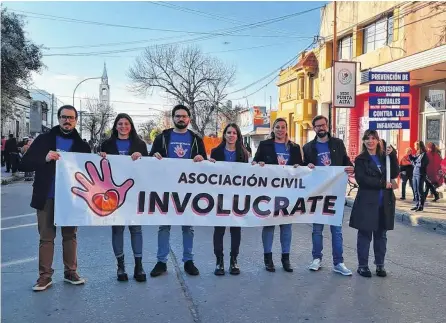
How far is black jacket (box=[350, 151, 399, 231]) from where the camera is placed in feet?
17.7

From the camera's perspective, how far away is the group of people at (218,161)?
4824 mm

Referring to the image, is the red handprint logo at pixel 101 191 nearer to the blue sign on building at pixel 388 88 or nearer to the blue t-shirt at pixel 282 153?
the blue t-shirt at pixel 282 153

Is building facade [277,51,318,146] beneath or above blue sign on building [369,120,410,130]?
above

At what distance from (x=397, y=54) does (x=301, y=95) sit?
38.6ft

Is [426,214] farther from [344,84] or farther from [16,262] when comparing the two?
[16,262]

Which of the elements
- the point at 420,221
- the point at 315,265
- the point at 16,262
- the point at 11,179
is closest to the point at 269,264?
the point at 315,265

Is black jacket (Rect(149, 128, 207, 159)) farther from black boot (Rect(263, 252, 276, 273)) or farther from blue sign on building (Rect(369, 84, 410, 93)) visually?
blue sign on building (Rect(369, 84, 410, 93))

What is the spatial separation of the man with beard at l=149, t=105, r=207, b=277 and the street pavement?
0.63ft

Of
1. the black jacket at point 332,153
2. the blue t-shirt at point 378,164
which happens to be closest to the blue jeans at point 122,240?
the black jacket at point 332,153

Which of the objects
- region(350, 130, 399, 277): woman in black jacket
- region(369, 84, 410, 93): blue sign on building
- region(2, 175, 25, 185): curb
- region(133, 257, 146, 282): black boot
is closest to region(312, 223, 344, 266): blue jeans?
region(350, 130, 399, 277): woman in black jacket

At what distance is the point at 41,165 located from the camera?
478 cm

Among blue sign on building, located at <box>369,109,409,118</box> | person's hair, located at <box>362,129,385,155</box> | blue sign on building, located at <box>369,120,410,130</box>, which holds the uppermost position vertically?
blue sign on building, located at <box>369,109,409,118</box>

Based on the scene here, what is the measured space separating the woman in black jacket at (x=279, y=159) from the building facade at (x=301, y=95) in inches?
748

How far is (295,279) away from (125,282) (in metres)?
1.99
